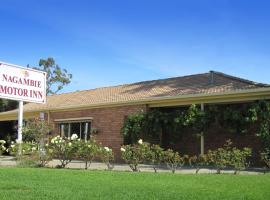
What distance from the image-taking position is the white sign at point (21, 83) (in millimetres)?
21375

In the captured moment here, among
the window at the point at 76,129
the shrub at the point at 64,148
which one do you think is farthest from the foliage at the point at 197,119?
the window at the point at 76,129

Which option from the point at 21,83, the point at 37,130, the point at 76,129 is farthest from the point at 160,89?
the point at 37,130

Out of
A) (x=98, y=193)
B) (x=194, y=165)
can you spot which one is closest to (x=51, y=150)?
(x=194, y=165)

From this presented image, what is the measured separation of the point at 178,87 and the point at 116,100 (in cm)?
321

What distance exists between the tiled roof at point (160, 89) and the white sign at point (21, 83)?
361 cm

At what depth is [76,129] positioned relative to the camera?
2738 cm

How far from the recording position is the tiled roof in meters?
21.4

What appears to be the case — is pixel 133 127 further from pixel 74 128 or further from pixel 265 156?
pixel 265 156

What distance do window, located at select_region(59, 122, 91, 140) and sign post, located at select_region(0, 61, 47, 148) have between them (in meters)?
4.12

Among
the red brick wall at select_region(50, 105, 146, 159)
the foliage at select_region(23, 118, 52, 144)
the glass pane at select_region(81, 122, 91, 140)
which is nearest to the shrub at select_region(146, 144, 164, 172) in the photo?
the foliage at select_region(23, 118, 52, 144)

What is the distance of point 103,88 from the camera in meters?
31.5

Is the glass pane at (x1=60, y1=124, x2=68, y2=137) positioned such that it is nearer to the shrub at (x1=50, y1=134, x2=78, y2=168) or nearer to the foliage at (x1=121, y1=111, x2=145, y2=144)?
the foliage at (x1=121, y1=111, x2=145, y2=144)

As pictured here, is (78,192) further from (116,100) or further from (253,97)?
(116,100)

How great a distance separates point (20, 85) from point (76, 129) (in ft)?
19.9
